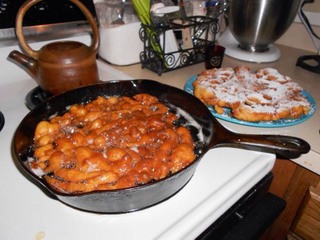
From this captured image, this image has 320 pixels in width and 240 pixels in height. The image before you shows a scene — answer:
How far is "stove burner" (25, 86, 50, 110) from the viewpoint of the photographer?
2.33 feet

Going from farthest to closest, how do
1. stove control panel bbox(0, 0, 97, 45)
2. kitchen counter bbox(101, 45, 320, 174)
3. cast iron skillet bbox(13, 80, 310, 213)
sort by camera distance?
stove control panel bbox(0, 0, 97, 45)
kitchen counter bbox(101, 45, 320, 174)
cast iron skillet bbox(13, 80, 310, 213)

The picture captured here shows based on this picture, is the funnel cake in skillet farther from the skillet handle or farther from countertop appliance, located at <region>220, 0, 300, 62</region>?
countertop appliance, located at <region>220, 0, 300, 62</region>

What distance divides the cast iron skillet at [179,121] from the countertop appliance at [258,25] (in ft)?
2.02

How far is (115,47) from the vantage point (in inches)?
39.6

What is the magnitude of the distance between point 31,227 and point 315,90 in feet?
3.18

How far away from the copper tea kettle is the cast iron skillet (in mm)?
66

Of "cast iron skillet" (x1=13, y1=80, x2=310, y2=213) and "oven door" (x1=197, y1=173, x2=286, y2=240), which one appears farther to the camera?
"oven door" (x1=197, y1=173, x2=286, y2=240)

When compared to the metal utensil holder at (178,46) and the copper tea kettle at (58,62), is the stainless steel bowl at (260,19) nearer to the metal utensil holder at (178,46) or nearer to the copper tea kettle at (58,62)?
the metal utensil holder at (178,46)

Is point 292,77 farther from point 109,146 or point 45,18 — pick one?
point 45,18

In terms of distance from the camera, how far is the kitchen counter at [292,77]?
623mm

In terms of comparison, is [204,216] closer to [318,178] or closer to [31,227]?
[31,227]

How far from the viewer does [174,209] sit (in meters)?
0.44

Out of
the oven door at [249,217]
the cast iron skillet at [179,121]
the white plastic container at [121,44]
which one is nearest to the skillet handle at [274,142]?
the cast iron skillet at [179,121]

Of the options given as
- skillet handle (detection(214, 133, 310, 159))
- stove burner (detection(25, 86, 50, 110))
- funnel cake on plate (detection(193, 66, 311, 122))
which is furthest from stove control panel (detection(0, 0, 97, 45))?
skillet handle (detection(214, 133, 310, 159))
